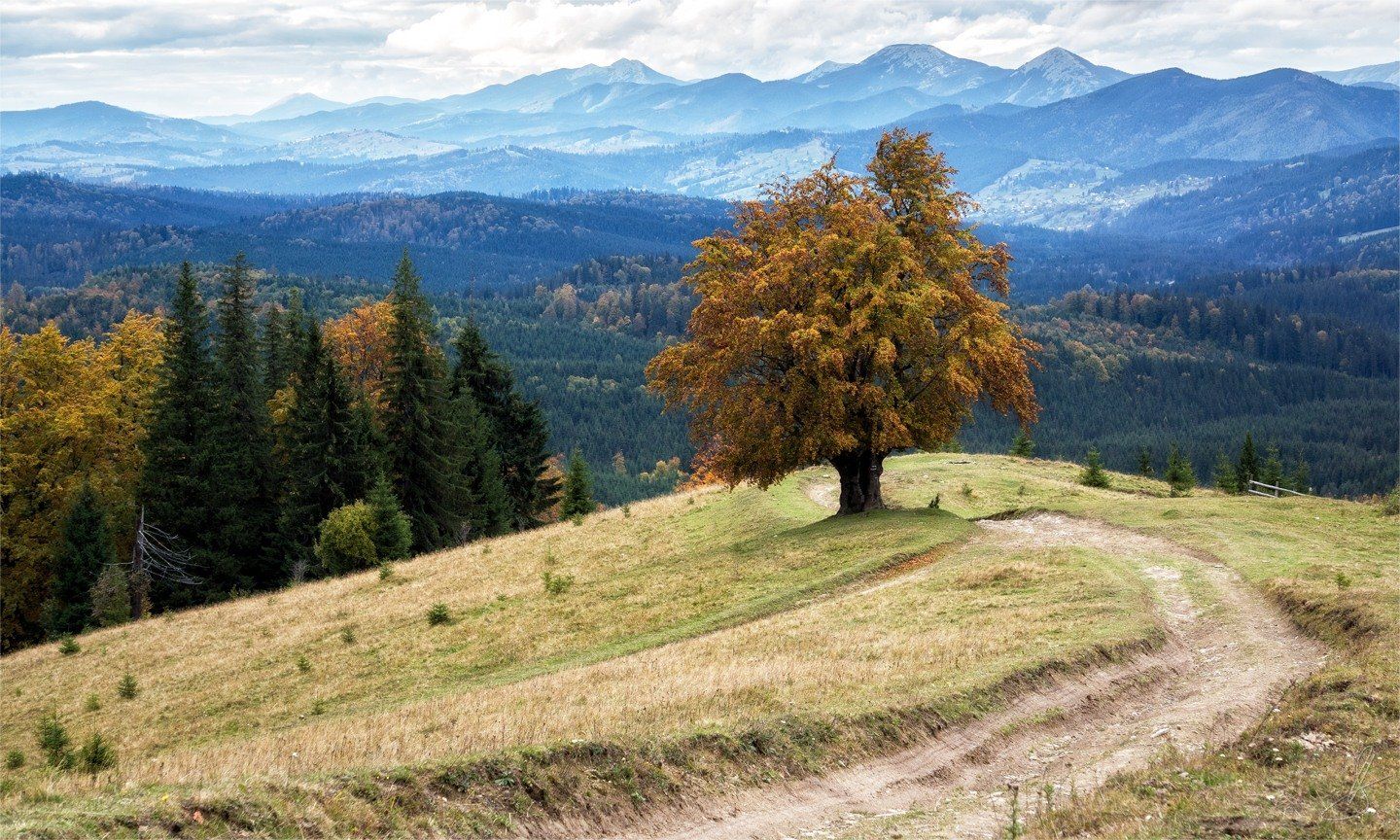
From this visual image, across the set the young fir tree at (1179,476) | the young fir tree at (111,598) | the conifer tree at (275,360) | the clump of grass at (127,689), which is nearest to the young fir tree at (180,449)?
the young fir tree at (111,598)

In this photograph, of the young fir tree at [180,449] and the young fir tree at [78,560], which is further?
the young fir tree at [180,449]

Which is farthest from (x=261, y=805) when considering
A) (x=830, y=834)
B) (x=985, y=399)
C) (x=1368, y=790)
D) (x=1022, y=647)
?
(x=985, y=399)

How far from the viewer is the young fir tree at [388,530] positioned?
48.8 m

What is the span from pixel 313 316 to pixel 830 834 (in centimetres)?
5225

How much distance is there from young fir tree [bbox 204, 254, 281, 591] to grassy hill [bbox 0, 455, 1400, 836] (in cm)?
1312

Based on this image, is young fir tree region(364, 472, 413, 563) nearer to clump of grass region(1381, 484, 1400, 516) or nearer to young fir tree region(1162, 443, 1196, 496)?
young fir tree region(1162, 443, 1196, 496)

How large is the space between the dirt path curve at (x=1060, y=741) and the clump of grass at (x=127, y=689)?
2201 centimetres

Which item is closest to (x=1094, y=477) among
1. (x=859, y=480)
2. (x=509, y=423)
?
(x=859, y=480)

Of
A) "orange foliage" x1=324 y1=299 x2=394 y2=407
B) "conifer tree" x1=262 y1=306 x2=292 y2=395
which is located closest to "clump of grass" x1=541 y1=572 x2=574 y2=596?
"conifer tree" x1=262 y1=306 x2=292 y2=395

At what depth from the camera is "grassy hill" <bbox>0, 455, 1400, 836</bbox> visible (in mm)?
12477

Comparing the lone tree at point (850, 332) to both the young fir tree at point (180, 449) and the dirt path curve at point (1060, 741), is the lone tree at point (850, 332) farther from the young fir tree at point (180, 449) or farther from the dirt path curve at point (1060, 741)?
the young fir tree at point (180, 449)

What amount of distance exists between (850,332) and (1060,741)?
1990cm

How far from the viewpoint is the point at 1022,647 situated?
19.5 m

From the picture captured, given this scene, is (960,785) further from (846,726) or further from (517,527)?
(517,527)
